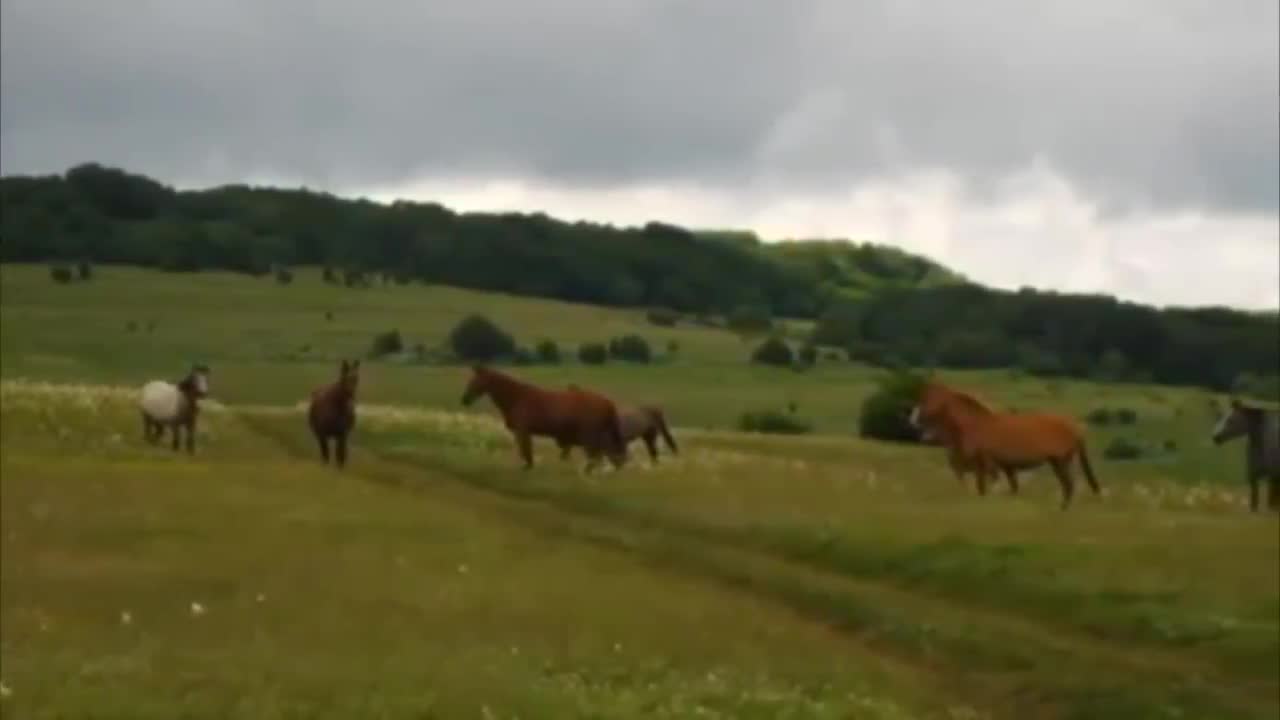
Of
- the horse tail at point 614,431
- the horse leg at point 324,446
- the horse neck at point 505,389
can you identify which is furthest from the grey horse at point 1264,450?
the horse leg at point 324,446

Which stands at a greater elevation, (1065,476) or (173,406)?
(1065,476)

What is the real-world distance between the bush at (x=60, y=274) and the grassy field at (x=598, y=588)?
74546mm

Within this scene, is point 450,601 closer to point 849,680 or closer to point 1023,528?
point 849,680

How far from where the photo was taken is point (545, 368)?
11700 centimetres

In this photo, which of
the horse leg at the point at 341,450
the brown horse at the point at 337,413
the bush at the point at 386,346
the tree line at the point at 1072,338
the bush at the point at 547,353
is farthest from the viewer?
the tree line at the point at 1072,338

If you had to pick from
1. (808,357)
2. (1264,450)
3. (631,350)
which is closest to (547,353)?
(631,350)

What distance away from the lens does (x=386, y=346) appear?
120562 mm

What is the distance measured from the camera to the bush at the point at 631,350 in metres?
129

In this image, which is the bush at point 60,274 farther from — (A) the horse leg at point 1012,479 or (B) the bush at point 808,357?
(A) the horse leg at point 1012,479

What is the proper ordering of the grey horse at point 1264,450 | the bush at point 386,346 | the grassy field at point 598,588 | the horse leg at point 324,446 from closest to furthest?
the grassy field at point 598,588, the grey horse at point 1264,450, the horse leg at point 324,446, the bush at point 386,346

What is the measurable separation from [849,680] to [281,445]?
105ft

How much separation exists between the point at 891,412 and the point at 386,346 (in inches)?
1972

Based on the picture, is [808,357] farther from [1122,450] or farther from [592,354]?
[1122,450]

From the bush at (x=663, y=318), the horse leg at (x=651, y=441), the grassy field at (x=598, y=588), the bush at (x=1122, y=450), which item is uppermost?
the bush at (x=663, y=318)
